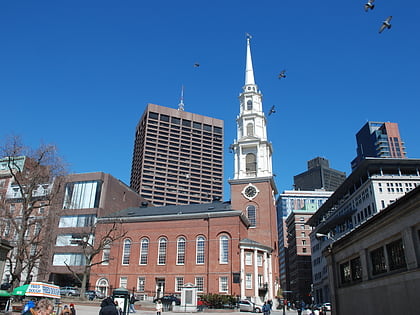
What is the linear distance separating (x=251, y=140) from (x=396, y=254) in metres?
45.9

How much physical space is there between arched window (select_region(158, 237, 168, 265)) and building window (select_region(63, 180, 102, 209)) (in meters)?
14.8

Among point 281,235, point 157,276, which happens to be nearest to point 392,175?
point 157,276

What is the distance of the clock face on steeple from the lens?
5491 cm

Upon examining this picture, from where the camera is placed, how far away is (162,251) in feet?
169

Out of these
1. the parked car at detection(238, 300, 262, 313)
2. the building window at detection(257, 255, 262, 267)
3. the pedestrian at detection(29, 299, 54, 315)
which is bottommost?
the parked car at detection(238, 300, 262, 313)

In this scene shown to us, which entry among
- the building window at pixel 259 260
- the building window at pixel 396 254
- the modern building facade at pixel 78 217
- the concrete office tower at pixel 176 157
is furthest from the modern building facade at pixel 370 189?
the concrete office tower at pixel 176 157

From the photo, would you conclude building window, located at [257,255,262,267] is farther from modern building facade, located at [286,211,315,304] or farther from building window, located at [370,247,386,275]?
modern building facade, located at [286,211,315,304]

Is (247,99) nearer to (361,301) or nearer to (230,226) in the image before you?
(230,226)

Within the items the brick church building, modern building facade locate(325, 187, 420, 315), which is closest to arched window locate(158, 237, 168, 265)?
the brick church building

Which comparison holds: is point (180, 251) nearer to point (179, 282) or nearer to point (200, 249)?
point (200, 249)

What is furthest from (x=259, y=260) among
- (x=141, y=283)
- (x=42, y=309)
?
(x=42, y=309)

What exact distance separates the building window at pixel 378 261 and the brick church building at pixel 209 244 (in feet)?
103

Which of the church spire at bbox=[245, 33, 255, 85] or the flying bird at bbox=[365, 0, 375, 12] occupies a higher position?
the church spire at bbox=[245, 33, 255, 85]

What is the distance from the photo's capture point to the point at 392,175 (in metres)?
60.6
